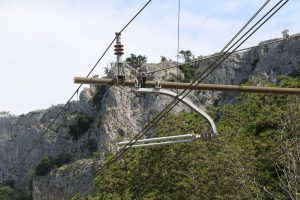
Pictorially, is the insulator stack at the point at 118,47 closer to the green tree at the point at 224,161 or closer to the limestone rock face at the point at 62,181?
the green tree at the point at 224,161

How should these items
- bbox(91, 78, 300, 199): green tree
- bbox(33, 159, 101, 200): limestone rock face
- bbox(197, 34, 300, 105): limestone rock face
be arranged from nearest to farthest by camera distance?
bbox(91, 78, 300, 199): green tree < bbox(33, 159, 101, 200): limestone rock face < bbox(197, 34, 300, 105): limestone rock face

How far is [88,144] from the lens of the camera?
3866 inches

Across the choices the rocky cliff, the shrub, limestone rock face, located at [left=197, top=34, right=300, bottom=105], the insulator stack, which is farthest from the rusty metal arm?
the shrub

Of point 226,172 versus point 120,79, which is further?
point 226,172

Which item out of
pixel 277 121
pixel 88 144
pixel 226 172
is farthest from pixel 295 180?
pixel 88 144

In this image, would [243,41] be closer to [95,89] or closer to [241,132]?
[241,132]

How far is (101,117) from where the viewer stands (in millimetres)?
94750

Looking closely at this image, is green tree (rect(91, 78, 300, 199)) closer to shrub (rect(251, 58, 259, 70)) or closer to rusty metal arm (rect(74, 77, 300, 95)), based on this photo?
rusty metal arm (rect(74, 77, 300, 95))

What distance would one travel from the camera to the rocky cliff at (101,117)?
282 feet

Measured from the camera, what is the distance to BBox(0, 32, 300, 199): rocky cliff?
85.9 m

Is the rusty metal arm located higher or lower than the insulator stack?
lower

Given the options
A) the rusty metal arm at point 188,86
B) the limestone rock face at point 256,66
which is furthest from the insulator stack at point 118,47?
the limestone rock face at point 256,66

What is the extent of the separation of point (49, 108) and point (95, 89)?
1246 cm

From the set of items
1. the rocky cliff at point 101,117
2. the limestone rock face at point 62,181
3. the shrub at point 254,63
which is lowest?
the limestone rock face at point 62,181
